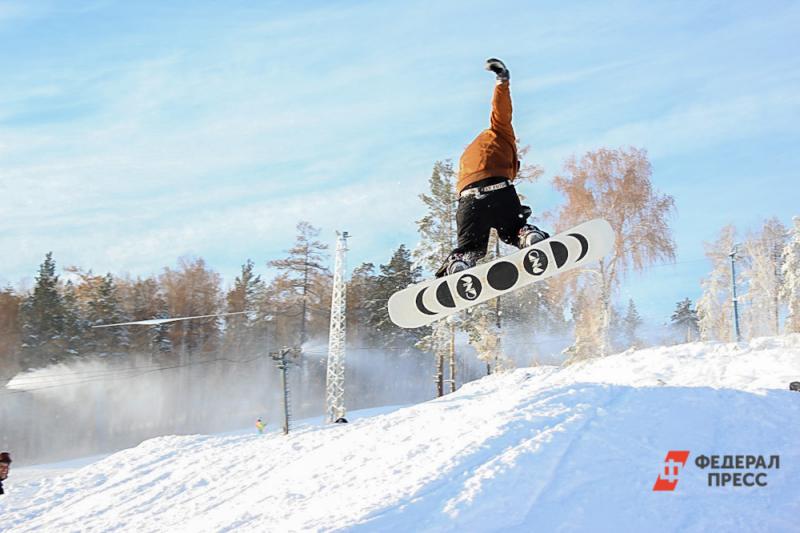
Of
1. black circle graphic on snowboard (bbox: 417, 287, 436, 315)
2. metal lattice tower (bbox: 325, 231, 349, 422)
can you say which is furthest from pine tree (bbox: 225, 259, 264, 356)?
black circle graphic on snowboard (bbox: 417, 287, 436, 315)

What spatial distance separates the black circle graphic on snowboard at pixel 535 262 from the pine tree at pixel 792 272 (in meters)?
32.5

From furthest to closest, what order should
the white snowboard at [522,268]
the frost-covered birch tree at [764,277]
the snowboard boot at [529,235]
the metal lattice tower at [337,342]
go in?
the frost-covered birch tree at [764,277], the metal lattice tower at [337,342], the white snowboard at [522,268], the snowboard boot at [529,235]

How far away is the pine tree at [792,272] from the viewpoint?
1341 inches

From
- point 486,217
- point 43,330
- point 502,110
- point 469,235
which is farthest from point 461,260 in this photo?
point 43,330

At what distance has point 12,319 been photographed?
38.7 meters

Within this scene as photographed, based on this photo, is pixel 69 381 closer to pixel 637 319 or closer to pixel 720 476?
pixel 720 476

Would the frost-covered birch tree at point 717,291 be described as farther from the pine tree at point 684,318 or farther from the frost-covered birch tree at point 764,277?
the pine tree at point 684,318

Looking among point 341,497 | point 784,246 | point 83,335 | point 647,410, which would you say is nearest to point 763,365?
point 647,410

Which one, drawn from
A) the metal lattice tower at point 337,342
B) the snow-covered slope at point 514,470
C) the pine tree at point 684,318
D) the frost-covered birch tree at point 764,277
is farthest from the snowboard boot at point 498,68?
the pine tree at point 684,318

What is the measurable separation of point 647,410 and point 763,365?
6.18 meters

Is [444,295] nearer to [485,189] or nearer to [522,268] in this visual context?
[522,268]

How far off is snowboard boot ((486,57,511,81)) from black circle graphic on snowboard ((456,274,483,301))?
173 centimetres

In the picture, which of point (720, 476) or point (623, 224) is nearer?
point (720, 476)

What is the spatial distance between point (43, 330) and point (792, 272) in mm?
39354
